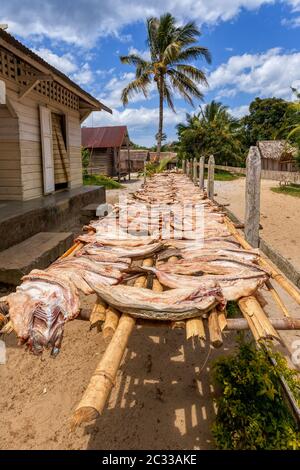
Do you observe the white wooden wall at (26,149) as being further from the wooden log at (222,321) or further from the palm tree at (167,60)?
the palm tree at (167,60)

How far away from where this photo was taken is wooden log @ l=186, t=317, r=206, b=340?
1.57 meters

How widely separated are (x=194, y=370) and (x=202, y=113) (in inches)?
1321

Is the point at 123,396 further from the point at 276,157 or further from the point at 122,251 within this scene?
the point at 276,157

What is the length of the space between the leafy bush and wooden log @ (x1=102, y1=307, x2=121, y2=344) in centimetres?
144

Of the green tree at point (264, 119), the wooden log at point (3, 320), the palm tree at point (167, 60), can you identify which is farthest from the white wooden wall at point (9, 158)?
the green tree at point (264, 119)

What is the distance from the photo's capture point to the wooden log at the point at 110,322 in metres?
1.69

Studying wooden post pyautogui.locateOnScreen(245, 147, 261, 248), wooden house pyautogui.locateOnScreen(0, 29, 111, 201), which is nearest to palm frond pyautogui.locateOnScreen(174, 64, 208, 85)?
wooden house pyautogui.locateOnScreen(0, 29, 111, 201)

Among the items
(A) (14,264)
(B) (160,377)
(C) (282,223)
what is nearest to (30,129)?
(A) (14,264)

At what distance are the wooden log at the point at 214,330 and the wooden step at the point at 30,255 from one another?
3410 mm

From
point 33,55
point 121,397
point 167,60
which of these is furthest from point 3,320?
point 167,60

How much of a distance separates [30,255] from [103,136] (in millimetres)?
24929

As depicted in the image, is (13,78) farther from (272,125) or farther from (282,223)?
(272,125)

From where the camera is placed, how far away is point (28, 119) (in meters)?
7.74

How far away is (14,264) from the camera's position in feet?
15.3
